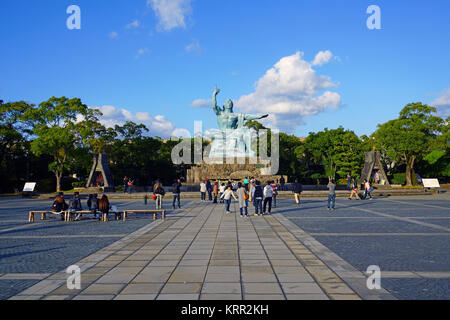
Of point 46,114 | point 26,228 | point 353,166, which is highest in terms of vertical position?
point 46,114

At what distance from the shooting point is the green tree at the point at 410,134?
146 ft

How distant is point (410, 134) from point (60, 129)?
140 ft

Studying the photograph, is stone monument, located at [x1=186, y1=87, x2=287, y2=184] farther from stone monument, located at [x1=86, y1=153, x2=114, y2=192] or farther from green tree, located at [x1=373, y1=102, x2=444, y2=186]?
green tree, located at [x1=373, y1=102, x2=444, y2=186]

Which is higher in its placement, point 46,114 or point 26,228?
point 46,114

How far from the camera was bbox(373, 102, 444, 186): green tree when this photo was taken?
44531 millimetres

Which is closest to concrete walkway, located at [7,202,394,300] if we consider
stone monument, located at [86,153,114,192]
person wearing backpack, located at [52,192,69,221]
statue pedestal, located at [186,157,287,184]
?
person wearing backpack, located at [52,192,69,221]

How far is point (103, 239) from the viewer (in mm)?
9578

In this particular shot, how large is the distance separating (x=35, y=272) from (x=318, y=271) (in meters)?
5.16

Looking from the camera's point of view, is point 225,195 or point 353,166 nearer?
point 225,195

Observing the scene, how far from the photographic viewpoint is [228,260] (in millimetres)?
6965
